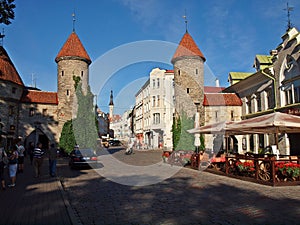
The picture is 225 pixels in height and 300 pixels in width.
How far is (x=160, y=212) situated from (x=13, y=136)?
31464mm

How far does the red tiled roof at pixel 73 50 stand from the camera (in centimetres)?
3741

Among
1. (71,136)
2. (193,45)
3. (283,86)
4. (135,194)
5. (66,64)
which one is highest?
(193,45)

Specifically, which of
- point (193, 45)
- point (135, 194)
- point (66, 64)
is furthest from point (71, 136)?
point (135, 194)

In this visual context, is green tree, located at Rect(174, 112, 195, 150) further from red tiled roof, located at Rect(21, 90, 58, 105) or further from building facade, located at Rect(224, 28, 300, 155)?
red tiled roof, located at Rect(21, 90, 58, 105)

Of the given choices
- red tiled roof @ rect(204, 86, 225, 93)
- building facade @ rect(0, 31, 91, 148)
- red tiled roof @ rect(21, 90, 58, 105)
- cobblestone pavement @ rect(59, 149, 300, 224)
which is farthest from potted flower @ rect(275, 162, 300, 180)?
red tiled roof @ rect(204, 86, 225, 93)

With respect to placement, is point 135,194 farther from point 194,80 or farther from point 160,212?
point 194,80

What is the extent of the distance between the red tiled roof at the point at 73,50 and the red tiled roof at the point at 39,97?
521 cm

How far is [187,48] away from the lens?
36.0m

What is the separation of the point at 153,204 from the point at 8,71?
31.6 metres

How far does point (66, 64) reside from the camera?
37.2 metres

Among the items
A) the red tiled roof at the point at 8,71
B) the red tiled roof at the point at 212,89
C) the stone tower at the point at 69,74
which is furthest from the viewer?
the red tiled roof at the point at 212,89

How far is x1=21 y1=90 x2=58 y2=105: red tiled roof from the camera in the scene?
35.0 meters

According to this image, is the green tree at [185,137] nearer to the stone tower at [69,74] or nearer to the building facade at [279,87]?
the building facade at [279,87]

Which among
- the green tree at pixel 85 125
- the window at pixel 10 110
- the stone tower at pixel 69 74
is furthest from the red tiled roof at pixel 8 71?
the green tree at pixel 85 125
